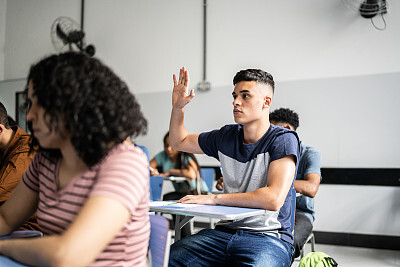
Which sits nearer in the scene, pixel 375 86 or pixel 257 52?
pixel 375 86

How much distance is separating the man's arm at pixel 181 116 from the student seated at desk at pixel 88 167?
3.38 ft

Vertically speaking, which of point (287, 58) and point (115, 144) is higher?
point (287, 58)

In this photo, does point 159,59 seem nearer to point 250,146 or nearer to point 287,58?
point 287,58

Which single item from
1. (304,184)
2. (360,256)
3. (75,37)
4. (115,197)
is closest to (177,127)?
(304,184)

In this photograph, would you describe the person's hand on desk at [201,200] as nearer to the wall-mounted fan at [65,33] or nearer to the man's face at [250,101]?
the man's face at [250,101]

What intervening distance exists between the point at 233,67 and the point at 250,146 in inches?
122

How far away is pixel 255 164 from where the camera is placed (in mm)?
1803

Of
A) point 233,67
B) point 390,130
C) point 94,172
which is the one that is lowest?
point 390,130

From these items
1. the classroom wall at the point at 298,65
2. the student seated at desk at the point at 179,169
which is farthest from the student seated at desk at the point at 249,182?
the classroom wall at the point at 298,65

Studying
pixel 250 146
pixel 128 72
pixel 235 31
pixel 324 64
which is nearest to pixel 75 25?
pixel 128 72

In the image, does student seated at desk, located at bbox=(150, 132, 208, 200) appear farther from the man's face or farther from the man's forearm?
the man's face

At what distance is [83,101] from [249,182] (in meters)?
1.10

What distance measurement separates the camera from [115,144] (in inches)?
38.5

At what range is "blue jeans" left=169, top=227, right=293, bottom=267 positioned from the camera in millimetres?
1545
